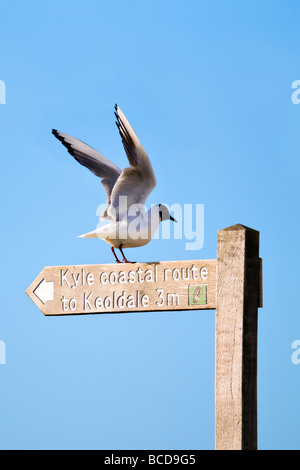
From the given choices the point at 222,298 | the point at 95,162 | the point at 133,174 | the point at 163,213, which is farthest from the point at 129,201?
the point at 222,298

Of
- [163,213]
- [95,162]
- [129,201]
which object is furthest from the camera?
[95,162]

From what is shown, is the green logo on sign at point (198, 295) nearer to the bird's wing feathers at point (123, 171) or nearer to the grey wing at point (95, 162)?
the bird's wing feathers at point (123, 171)

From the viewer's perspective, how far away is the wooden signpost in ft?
12.6

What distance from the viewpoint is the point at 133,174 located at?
5969 millimetres

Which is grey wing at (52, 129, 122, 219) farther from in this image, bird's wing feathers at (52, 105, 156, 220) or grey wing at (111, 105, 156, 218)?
grey wing at (111, 105, 156, 218)

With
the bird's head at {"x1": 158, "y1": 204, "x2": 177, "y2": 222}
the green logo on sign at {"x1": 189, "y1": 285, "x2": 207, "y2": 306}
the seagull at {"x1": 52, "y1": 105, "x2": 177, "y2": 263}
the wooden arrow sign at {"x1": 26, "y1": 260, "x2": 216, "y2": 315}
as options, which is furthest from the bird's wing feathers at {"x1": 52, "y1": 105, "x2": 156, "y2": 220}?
the green logo on sign at {"x1": 189, "y1": 285, "x2": 207, "y2": 306}

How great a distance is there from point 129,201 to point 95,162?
788 millimetres

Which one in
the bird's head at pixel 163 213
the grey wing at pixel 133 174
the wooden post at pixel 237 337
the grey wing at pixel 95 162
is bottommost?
the wooden post at pixel 237 337

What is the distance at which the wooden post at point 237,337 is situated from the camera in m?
3.82

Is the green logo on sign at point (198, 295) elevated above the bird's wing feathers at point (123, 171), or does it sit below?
below

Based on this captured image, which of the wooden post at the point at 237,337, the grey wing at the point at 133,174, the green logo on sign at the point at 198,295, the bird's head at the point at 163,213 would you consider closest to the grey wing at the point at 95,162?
the grey wing at the point at 133,174

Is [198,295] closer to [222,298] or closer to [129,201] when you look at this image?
[222,298]

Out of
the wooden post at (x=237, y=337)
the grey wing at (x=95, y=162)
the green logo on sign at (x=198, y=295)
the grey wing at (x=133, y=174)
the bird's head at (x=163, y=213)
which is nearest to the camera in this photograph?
the wooden post at (x=237, y=337)

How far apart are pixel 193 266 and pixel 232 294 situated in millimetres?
338
